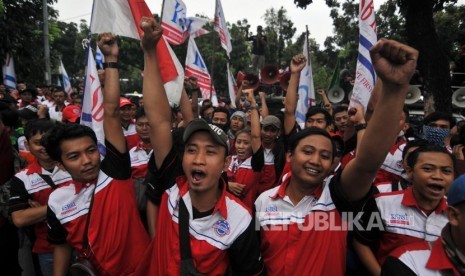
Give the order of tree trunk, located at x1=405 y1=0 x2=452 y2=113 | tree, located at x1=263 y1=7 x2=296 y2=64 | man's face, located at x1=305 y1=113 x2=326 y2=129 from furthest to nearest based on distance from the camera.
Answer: tree, located at x1=263 y1=7 x2=296 y2=64 → tree trunk, located at x1=405 y1=0 x2=452 y2=113 → man's face, located at x1=305 y1=113 x2=326 y2=129

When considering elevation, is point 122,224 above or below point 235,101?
below

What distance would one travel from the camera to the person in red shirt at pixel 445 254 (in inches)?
58.7

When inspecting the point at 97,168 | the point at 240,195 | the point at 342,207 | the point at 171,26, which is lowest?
the point at 240,195

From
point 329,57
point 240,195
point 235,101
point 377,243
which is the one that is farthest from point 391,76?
point 329,57

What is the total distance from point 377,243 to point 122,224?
1.54 meters

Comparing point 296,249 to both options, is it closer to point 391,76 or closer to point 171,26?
point 391,76

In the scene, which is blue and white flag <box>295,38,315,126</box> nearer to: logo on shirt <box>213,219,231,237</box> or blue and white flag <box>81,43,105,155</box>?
blue and white flag <box>81,43,105,155</box>

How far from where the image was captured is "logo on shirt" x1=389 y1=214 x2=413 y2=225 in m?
2.20

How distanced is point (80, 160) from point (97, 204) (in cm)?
30

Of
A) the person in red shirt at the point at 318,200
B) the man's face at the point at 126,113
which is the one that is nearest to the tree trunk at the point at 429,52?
the man's face at the point at 126,113

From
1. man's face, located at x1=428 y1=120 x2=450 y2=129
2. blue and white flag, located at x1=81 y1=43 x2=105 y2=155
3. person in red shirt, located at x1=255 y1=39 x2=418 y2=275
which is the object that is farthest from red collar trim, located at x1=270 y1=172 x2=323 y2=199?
man's face, located at x1=428 y1=120 x2=450 y2=129

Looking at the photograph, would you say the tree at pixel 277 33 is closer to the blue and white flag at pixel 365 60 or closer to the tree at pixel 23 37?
the tree at pixel 23 37

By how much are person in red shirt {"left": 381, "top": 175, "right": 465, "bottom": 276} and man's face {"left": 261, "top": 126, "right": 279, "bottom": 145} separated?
250 centimetres

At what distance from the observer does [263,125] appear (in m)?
4.05
